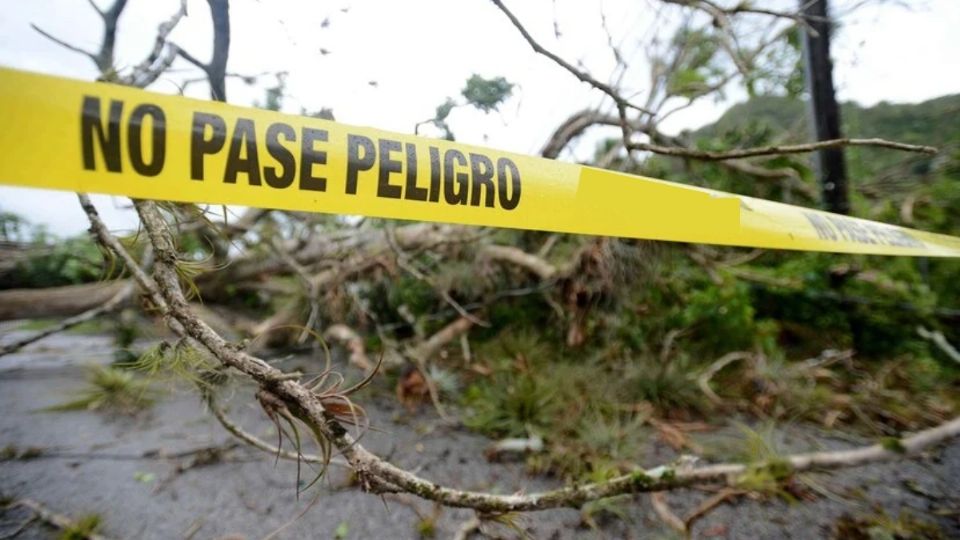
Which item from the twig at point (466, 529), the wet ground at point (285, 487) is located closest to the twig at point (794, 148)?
the wet ground at point (285, 487)

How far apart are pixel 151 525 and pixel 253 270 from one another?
3.03m

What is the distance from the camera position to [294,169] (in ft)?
2.50

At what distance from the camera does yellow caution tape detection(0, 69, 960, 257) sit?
60cm

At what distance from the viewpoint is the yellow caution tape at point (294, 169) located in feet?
1.96

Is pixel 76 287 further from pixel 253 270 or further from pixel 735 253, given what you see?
pixel 735 253

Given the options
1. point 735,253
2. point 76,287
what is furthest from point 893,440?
point 76,287

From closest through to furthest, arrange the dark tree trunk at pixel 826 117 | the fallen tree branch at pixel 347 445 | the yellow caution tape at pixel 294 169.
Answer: the yellow caution tape at pixel 294 169, the fallen tree branch at pixel 347 445, the dark tree trunk at pixel 826 117

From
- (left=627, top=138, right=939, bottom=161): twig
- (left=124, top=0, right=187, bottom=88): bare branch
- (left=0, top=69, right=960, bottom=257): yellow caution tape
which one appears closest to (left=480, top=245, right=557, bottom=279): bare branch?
(left=627, top=138, right=939, bottom=161): twig

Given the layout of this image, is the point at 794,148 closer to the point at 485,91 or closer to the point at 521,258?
the point at 485,91

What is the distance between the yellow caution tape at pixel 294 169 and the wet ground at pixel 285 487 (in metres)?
0.83

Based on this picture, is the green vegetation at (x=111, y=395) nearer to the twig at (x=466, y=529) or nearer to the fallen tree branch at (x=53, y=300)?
the fallen tree branch at (x=53, y=300)

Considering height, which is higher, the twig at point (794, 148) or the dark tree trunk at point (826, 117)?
the dark tree trunk at point (826, 117)

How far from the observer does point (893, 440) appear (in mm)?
1701

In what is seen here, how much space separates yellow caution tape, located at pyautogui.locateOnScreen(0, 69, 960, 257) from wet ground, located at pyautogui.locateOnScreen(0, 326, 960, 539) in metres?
0.83
